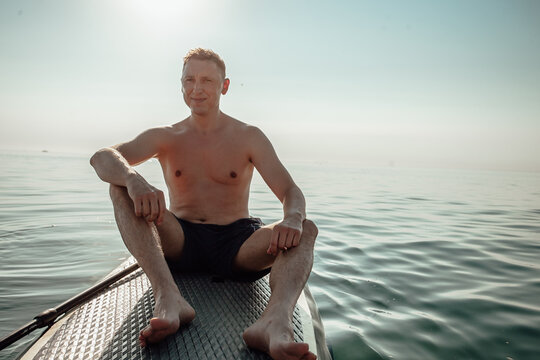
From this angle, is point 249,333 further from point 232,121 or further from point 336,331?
point 232,121

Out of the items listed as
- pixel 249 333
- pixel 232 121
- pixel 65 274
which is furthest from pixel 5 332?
pixel 232 121

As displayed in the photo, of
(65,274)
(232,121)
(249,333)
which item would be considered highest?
→ (232,121)

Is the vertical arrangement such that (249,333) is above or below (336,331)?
above

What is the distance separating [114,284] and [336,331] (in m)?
1.45

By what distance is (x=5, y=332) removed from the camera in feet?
7.17

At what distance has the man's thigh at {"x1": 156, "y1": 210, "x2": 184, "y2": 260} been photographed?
197 centimetres

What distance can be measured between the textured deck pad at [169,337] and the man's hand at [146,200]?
0.43m

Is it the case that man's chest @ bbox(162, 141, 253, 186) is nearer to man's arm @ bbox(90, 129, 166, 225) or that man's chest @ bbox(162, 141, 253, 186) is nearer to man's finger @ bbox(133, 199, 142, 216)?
man's arm @ bbox(90, 129, 166, 225)

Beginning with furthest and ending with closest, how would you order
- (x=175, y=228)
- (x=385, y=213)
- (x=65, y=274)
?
(x=385, y=213) < (x=65, y=274) < (x=175, y=228)

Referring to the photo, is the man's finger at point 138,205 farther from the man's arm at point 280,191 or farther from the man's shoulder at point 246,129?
the man's shoulder at point 246,129

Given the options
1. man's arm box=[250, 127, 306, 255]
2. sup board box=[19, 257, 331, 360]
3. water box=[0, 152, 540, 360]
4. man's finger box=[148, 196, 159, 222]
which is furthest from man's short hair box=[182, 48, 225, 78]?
water box=[0, 152, 540, 360]

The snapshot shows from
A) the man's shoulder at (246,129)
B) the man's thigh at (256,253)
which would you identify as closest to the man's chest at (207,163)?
the man's shoulder at (246,129)

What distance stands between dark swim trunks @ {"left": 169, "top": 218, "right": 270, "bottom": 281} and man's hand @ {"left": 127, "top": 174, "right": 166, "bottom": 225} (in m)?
0.50

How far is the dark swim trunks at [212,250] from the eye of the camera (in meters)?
2.11
